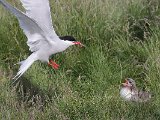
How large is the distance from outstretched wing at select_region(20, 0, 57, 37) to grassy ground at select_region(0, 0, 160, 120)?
64cm

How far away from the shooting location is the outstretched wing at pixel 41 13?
633cm

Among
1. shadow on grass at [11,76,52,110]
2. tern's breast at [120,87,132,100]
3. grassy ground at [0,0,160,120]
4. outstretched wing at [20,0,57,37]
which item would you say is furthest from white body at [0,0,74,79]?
tern's breast at [120,87,132,100]

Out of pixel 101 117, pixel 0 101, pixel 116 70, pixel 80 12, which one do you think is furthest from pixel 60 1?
pixel 101 117

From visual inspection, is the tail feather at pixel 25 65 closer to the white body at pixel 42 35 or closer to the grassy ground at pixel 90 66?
the white body at pixel 42 35

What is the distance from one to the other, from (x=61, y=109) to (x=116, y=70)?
1522mm

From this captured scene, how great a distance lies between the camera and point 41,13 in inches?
251

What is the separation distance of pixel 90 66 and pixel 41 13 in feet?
3.37

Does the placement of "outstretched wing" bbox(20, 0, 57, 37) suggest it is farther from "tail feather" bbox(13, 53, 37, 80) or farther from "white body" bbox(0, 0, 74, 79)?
"tail feather" bbox(13, 53, 37, 80)

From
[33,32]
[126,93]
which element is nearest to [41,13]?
[33,32]

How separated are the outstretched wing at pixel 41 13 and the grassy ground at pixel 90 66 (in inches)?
25.4

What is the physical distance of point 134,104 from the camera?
571 cm

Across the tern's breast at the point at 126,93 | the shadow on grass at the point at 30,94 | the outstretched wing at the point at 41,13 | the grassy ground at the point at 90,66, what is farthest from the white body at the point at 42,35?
the tern's breast at the point at 126,93

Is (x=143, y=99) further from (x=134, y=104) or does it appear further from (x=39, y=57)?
(x=39, y=57)

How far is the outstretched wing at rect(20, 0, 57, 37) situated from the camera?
633cm
